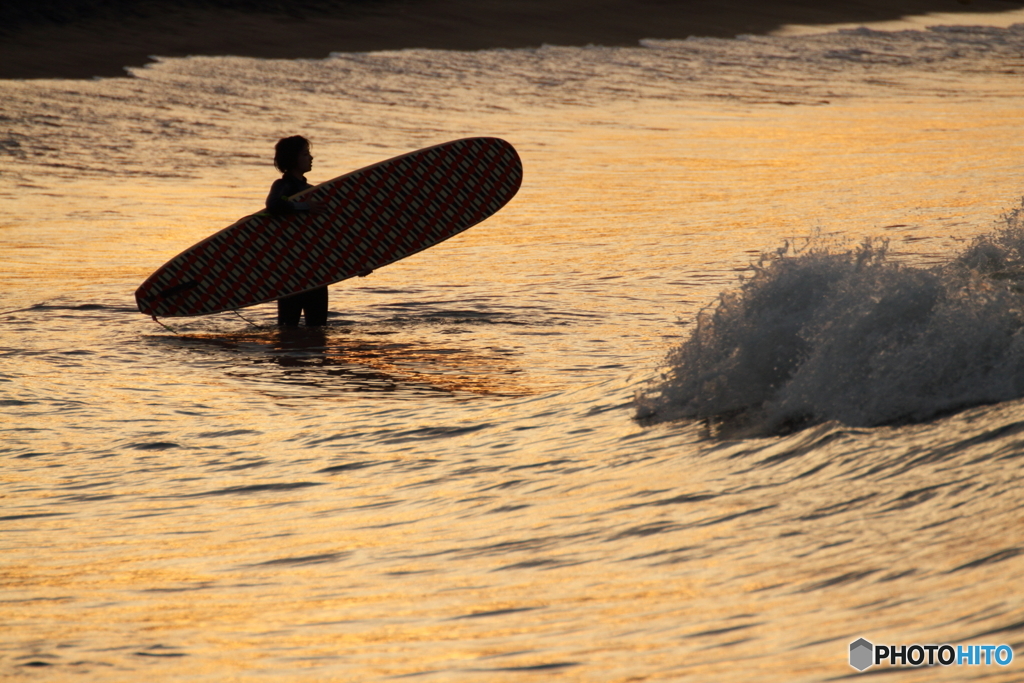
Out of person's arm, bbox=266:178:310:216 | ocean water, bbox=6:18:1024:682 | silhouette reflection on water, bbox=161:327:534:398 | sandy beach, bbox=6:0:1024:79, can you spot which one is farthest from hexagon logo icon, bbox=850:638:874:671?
sandy beach, bbox=6:0:1024:79

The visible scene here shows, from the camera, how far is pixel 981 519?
141 inches

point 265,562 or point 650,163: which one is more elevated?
point 650,163

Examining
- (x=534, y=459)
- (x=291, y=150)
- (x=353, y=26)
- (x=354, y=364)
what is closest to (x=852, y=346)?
(x=534, y=459)

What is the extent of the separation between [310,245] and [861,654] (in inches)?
232

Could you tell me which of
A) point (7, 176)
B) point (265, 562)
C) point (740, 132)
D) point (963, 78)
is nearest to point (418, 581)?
point (265, 562)

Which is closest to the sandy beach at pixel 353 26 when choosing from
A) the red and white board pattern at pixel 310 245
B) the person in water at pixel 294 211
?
the red and white board pattern at pixel 310 245

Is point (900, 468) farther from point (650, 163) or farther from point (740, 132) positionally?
point (740, 132)

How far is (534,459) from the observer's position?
4.99m

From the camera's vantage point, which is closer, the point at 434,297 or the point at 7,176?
the point at 434,297

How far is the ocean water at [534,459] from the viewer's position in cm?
331

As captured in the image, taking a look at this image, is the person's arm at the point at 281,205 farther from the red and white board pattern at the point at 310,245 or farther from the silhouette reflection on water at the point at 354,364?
the silhouette reflection on water at the point at 354,364

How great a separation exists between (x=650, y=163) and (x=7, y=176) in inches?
313

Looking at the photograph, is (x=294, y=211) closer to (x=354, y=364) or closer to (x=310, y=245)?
(x=310, y=245)

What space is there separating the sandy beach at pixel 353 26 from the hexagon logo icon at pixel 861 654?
21.2m
